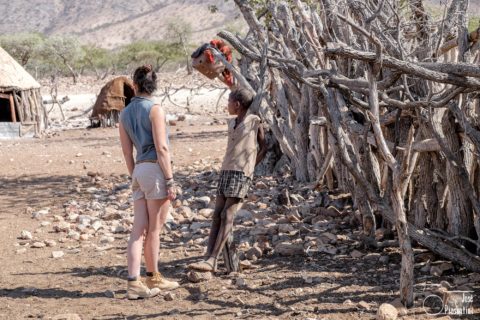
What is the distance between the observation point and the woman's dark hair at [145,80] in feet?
14.4

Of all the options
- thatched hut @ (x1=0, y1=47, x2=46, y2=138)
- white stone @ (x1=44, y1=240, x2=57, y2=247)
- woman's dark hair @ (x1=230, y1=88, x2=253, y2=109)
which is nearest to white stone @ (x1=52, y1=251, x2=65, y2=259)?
white stone @ (x1=44, y1=240, x2=57, y2=247)

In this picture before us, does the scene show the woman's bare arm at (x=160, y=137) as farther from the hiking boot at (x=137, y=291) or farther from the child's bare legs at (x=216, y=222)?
the hiking boot at (x=137, y=291)

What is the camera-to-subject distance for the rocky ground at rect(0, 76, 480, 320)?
13.6 feet

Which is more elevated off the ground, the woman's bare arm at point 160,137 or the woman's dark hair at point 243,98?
the woman's dark hair at point 243,98

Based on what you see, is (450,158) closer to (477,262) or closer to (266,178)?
(477,262)

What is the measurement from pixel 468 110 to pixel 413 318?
147 cm

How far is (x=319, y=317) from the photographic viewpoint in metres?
3.88

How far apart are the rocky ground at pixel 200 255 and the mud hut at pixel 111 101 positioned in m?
9.25

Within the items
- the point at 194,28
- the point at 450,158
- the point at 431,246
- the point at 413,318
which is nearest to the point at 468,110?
the point at 450,158

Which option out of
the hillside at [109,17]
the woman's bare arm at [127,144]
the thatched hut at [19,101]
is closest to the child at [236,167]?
the woman's bare arm at [127,144]

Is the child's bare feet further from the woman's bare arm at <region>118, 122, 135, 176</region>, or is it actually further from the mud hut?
the mud hut

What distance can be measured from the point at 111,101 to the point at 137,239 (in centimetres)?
1452

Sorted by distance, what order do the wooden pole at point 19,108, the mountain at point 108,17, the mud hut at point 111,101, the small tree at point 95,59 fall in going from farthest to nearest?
1. the mountain at point 108,17
2. the small tree at point 95,59
3. the mud hut at point 111,101
4. the wooden pole at point 19,108

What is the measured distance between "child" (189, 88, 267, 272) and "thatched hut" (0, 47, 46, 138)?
13.5m
